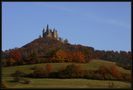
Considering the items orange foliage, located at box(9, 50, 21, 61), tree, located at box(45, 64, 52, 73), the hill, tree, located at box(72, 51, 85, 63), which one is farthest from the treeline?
orange foliage, located at box(9, 50, 21, 61)

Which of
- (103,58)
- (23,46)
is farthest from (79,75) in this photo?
(23,46)

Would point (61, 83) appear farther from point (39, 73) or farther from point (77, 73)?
point (39, 73)

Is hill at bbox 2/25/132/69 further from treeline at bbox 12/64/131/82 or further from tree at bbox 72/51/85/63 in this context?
treeline at bbox 12/64/131/82

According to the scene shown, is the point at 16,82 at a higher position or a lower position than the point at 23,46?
lower

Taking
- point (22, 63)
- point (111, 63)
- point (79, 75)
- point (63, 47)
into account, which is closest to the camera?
point (79, 75)

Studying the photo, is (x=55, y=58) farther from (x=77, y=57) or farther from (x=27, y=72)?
(x=27, y=72)

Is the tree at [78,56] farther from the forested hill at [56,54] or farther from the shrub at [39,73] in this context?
the shrub at [39,73]

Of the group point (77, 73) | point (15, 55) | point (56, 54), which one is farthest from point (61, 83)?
point (56, 54)
